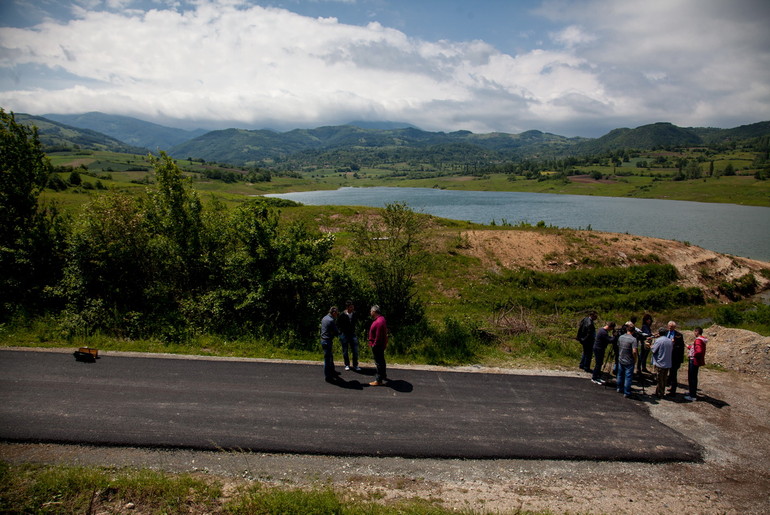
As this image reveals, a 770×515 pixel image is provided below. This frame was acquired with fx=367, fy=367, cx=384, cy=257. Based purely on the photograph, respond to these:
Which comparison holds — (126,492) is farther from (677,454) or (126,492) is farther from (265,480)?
(677,454)

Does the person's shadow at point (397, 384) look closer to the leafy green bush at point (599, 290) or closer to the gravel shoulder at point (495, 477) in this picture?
the gravel shoulder at point (495, 477)

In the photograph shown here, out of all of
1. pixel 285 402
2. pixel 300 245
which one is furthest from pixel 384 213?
pixel 285 402

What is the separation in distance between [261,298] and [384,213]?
747 cm

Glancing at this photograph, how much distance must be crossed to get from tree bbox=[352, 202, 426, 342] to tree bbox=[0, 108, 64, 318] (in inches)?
565

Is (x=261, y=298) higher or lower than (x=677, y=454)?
higher

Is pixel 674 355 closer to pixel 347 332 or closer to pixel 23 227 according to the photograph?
pixel 347 332

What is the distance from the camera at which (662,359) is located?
12.4m

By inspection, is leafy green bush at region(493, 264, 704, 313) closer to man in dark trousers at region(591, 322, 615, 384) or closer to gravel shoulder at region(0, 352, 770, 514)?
man in dark trousers at region(591, 322, 615, 384)

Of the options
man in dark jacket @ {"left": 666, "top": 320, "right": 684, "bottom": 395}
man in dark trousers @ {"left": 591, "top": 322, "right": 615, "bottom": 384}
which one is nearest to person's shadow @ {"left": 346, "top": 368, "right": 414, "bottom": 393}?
man in dark trousers @ {"left": 591, "top": 322, "right": 615, "bottom": 384}

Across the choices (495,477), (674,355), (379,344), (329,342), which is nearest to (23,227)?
(329,342)

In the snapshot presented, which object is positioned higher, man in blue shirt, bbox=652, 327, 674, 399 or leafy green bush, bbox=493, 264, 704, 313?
man in blue shirt, bbox=652, 327, 674, 399

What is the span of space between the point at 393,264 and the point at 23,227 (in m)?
17.5

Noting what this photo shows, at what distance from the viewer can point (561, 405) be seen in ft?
38.3

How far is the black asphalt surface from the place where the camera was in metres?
9.21
